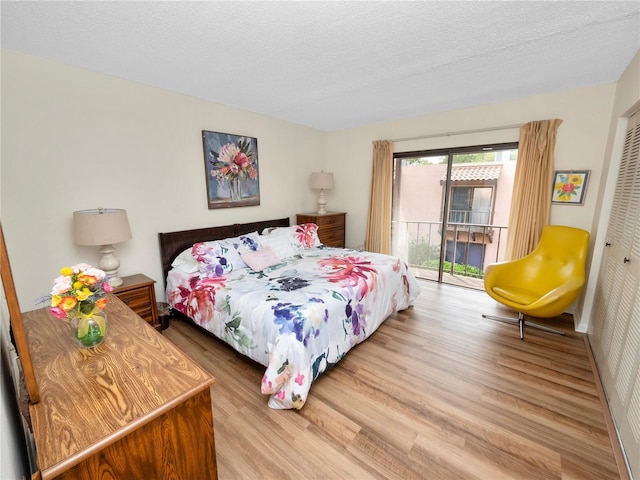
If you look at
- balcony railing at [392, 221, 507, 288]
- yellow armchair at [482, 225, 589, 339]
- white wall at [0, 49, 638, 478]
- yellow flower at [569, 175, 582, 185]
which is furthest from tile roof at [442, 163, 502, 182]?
yellow armchair at [482, 225, 589, 339]

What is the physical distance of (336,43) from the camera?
1894 mm

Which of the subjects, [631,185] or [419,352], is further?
[419,352]

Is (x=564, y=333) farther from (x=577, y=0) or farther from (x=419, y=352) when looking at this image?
(x=577, y=0)

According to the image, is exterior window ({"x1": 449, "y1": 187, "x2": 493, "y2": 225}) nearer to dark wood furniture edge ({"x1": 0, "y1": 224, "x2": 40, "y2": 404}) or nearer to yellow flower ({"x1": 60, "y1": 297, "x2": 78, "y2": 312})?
yellow flower ({"x1": 60, "y1": 297, "x2": 78, "y2": 312})

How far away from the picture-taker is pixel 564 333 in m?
2.67

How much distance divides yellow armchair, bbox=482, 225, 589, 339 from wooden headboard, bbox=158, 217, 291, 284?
9.68 feet

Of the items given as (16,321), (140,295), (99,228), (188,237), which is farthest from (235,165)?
(16,321)

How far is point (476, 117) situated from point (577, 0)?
2033mm

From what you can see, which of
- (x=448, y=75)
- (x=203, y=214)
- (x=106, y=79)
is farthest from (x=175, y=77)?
(x=448, y=75)

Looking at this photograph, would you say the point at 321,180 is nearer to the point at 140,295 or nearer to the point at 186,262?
the point at 186,262

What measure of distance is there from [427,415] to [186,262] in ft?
8.29

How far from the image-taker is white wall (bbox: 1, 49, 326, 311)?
203 cm

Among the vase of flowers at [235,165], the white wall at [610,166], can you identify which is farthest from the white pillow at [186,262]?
the white wall at [610,166]

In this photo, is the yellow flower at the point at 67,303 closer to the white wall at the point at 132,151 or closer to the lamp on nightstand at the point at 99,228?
the lamp on nightstand at the point at 99,228
